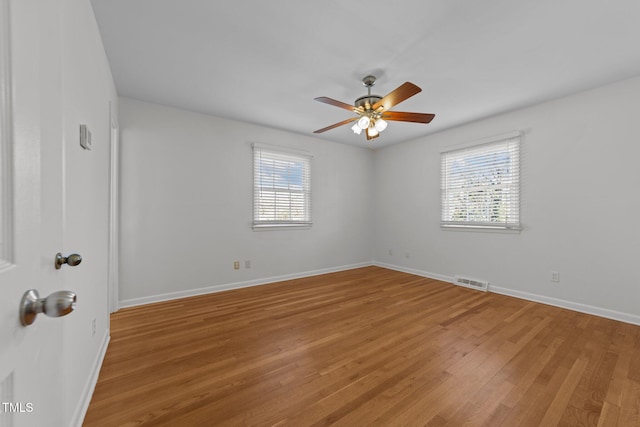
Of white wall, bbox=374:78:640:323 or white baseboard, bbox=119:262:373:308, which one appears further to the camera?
white baseboard, bbox=119:262:373:308

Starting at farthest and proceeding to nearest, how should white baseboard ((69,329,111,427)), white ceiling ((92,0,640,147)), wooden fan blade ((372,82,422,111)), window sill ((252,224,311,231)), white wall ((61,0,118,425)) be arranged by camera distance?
window sill ((252,224,311,231)) → wooden fan blade ((372,82,422,111)) → white ceiling ((92,0,640,147)) → white baseboard ((69,329,111,427)) → white wall ((61,0,118,425))

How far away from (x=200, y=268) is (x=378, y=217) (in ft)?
11.6

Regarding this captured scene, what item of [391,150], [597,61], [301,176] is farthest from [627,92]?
[301,176]

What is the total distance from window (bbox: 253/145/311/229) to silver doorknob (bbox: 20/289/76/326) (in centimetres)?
359

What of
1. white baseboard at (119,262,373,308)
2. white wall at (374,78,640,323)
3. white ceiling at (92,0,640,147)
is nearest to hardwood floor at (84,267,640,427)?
white baseboard at (119,262,373,308)

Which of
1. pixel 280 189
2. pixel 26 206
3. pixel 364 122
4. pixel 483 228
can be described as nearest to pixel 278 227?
pixel 280 189

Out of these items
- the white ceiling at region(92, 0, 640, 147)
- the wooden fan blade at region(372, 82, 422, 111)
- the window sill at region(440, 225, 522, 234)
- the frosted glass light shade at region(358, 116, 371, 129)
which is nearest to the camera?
the white ceiling at region(92, 0, 640, 147)

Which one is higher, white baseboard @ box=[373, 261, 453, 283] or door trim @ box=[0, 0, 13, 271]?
door trim @ box=[0, 0, 13, 271]

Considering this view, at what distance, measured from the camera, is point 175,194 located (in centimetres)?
346

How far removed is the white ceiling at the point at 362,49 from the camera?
1.86 meters

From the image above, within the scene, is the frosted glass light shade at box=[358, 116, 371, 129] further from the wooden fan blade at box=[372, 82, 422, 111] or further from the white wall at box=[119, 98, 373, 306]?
the white wall at box=[119, 98, 373, 306]

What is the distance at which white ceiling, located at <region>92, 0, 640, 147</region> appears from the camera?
1858 millimetres

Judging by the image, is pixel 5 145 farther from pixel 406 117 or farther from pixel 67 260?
pixel 406 117

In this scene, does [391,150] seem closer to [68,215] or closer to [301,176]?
[301,176]
